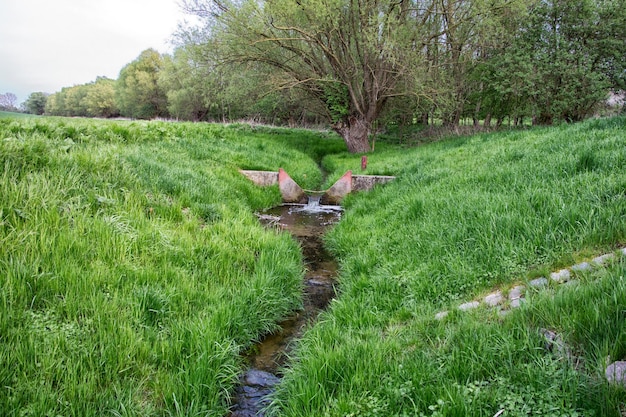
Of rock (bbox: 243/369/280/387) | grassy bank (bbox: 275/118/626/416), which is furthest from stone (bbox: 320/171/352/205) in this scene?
rock (bbox: 243/369/280/387)

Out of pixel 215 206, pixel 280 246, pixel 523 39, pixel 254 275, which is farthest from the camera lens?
pixel 523 39

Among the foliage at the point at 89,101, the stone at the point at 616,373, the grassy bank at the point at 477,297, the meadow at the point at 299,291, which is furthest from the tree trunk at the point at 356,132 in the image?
Result: the foliage at the point at 89,101

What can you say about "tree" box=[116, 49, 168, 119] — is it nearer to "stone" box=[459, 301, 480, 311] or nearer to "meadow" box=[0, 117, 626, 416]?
"meadow" box=[0, 117, 626, 416]

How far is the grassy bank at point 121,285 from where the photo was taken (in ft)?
8.38

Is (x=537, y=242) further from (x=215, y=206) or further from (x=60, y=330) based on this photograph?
(x=215, y=206)

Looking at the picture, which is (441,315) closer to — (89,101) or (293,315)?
(293,315)

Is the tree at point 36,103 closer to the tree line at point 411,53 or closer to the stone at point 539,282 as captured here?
the tree line at point 411,53

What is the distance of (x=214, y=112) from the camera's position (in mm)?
52656

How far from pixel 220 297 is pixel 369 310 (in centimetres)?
159

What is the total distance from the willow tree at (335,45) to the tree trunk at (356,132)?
5 centimetres

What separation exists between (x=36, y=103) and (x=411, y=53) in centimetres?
14039

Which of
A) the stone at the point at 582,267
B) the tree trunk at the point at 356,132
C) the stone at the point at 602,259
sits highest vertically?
the tree trunk at the point at 356,132

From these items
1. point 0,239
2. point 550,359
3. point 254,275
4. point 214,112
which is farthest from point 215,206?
point 214,112

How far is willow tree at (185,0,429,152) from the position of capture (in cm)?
1382
